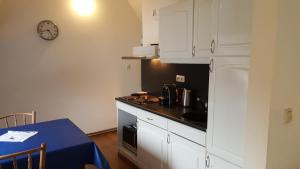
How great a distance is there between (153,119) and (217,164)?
2.99 ft

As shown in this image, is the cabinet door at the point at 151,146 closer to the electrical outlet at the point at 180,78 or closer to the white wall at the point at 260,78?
the electrical outlet at the point at 180,78

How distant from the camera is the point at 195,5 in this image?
2104 mm

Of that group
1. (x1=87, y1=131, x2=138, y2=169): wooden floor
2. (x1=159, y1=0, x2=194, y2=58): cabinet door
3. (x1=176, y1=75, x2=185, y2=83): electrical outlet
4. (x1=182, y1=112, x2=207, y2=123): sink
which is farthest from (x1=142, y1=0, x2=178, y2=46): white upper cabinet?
(x1=87, y1=131, x2=138, y2=169): wooden floor

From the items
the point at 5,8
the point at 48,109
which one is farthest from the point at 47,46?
the point at 48,109

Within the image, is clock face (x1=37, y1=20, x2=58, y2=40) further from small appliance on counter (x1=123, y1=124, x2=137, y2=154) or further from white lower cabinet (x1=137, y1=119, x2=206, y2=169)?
white lower cabinet (x1=137, y1=119, x2=206, y2=169)

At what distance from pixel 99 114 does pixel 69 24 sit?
5.56 feet

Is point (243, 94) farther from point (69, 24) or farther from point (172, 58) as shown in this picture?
point (69, 24)

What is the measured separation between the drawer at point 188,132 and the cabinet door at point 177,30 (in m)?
0.71

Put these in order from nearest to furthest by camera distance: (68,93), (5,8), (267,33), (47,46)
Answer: (267,33), (5,8), (47,46), (68,93)

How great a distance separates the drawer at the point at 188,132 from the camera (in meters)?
1.88

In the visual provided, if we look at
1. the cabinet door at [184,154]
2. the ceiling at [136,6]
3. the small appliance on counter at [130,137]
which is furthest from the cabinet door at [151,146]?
the ceiling at [136,6]

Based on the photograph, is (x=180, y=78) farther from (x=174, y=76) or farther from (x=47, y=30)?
(x=47, y=30)

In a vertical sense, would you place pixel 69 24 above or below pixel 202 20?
above

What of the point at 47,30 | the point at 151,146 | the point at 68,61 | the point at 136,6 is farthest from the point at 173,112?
the point at 136,6
